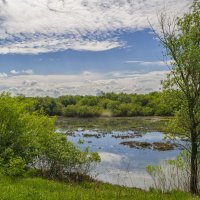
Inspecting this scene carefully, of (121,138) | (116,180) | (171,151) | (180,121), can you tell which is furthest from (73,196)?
(121,138)

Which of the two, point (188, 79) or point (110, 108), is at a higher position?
point (188, 79)

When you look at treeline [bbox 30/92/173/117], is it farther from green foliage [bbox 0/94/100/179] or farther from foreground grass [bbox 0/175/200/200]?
foreground grass [bbox 0/175/200/200]

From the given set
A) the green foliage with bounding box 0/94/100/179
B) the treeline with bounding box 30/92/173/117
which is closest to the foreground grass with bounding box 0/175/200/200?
the green foliage with bounding box 0/94/100/179

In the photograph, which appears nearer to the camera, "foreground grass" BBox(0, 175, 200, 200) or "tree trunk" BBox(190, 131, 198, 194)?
"foreground grass" BBox(0, 175, 200, 200)

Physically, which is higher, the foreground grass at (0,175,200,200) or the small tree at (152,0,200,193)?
the small tree at (152,0,200,193)

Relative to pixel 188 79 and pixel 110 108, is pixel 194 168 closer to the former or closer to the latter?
pixel 188 79

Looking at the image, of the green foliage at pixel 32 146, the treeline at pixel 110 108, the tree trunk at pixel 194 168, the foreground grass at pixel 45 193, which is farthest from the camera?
the treeline at pixel 110 108

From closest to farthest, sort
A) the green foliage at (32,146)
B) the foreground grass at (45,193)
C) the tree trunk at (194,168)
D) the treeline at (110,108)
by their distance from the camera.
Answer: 1. the foreground grass at (45,193)
2. the tree trunk at (194,168)
3. the green foliage at (32,146)
4. the treeline at (110,108)

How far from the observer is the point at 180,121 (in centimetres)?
2131

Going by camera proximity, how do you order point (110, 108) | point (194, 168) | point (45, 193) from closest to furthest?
point (45, 193), point (194, 168), point (110, 108)

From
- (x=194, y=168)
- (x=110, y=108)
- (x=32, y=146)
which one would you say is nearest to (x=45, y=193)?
(x=32, y=146)

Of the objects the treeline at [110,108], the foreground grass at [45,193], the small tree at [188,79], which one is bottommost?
the treeline at [110,108]

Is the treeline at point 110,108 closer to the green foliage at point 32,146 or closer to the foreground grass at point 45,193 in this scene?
the green foliage at point 32,146

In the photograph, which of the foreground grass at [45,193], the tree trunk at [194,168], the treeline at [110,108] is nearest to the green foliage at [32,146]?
the foreground grass at [45,193]
